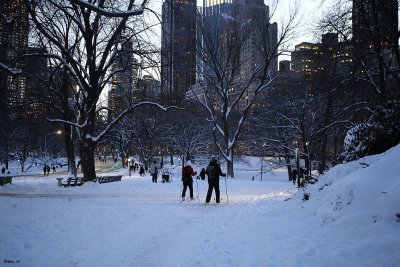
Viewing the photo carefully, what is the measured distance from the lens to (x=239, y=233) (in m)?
7.94

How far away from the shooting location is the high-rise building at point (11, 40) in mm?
8579

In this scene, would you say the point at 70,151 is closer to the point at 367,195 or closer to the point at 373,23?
the point at 373,23

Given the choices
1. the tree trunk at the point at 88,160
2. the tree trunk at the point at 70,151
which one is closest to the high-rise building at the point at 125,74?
the tree trunk at the point at 88,160

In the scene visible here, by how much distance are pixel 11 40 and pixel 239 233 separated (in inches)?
422

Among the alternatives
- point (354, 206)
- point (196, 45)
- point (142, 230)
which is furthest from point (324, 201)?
point (196, 45)

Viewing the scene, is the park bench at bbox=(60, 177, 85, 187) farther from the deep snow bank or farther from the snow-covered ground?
the deep snow bank

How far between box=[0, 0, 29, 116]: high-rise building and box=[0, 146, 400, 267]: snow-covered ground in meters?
4.89

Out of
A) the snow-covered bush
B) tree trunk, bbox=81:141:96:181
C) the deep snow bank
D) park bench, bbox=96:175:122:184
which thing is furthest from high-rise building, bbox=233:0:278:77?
the deep snow bank

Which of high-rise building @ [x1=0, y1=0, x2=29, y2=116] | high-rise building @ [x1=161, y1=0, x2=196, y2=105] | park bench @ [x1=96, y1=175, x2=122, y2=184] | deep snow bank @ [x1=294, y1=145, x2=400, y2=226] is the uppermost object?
high-rise building @ [x1=161, y1=0, x2=196, y2=105]

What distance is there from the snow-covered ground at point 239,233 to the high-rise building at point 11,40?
4887 mm

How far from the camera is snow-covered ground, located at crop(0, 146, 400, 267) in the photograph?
5773 millimetres

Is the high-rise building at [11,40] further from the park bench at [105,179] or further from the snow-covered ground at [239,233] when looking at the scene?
the park bench at [105,179]

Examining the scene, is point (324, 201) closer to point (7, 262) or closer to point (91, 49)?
point (7, 262)

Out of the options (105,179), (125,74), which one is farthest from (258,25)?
(105,179)
